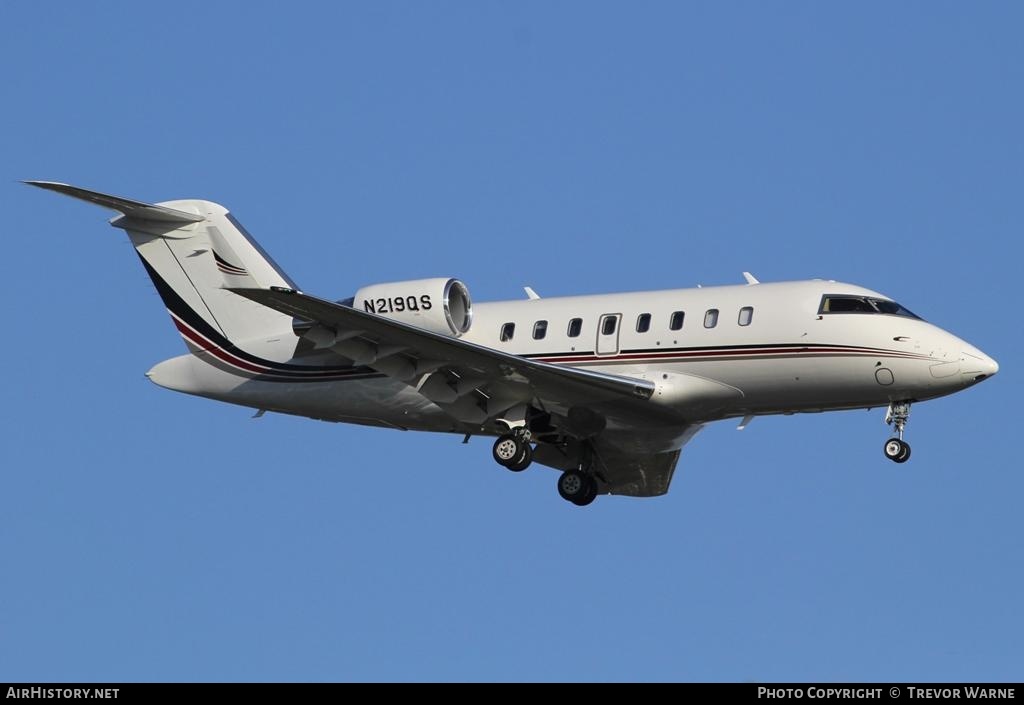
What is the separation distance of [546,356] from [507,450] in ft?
5.56

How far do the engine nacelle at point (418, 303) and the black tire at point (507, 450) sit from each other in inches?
77.6

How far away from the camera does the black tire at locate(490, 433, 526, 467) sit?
2803cm

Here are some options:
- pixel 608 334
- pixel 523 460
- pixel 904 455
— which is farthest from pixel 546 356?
pixel 904 455

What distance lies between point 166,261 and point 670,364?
9506 millimetres

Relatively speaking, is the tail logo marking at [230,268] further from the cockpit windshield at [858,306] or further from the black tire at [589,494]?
the cockpit windshield at [858,306]

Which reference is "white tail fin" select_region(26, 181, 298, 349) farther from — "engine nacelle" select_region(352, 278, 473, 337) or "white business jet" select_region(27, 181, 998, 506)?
"engine nacelle" select_region(352, 278, 473, 337)

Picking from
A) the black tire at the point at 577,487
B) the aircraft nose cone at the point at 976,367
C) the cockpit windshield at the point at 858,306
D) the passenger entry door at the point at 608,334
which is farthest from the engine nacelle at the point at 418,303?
the aircraft nose cone at the point at 976,367

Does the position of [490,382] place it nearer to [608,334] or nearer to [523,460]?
[523,460]

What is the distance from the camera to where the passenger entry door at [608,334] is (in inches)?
1102

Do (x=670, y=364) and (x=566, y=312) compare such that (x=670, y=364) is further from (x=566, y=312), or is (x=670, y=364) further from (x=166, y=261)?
(x=166, y=261)

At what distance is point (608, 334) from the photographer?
92.2 ft
